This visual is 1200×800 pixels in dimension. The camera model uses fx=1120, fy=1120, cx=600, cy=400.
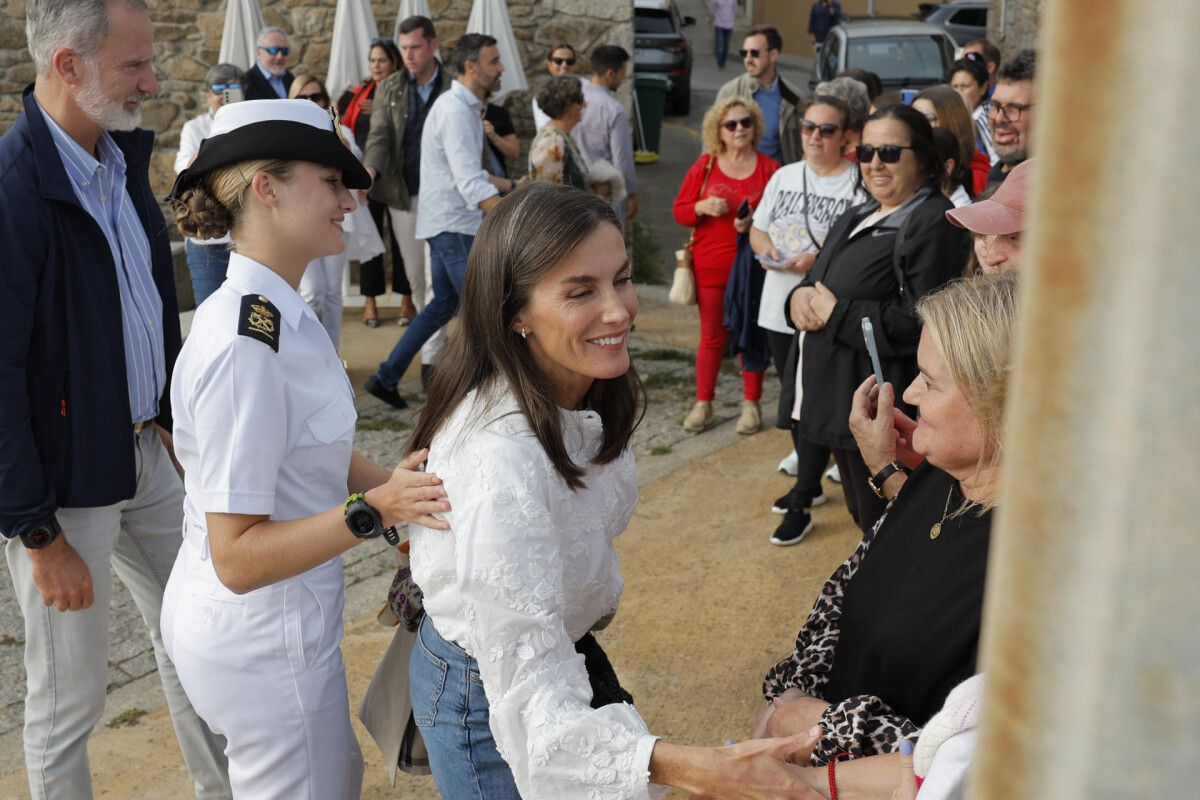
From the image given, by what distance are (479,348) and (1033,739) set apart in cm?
172

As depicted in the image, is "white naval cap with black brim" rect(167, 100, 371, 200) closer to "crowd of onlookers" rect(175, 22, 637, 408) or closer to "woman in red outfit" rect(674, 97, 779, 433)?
"crowd of onlookers" rect(175, 22, 637, 408)

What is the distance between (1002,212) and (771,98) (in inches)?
211

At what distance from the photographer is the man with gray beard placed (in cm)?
259

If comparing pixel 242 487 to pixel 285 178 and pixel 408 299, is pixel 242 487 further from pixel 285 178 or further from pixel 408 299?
pixel 408 299

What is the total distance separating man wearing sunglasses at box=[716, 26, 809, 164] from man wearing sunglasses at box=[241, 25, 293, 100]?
10.9ft

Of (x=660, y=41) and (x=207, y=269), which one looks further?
(x=660, y=41)

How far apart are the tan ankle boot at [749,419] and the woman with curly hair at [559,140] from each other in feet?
5.58

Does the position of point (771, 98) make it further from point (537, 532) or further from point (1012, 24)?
point (1012, 24)

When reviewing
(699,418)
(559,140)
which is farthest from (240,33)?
(699,418)

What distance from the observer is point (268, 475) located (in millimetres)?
2135

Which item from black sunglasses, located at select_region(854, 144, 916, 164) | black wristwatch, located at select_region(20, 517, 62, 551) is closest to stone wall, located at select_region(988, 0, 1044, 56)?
black sunglasses, located at select_region(854, 144, 916, 164)

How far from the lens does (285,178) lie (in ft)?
7.72

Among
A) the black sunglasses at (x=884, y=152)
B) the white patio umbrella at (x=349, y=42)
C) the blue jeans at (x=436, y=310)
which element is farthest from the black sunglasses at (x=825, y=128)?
the white patio umbrella at (x=349, y=42)

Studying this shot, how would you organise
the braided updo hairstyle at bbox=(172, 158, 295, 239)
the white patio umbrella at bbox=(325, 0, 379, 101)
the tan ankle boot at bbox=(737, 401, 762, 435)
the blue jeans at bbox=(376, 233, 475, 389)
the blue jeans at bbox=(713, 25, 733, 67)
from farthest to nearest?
the blue jeans at bbox=(713, 25, 733, 67), the white patio umbrella at bbox=(325, 0, 379, 101), the blue jeans at bbox=(376, 233, 475, 389), the tan ankle boot at bbox=(737, 401, 762, 435), the braided updo hairstyle at bbox=(172, 158, 295, 239)
